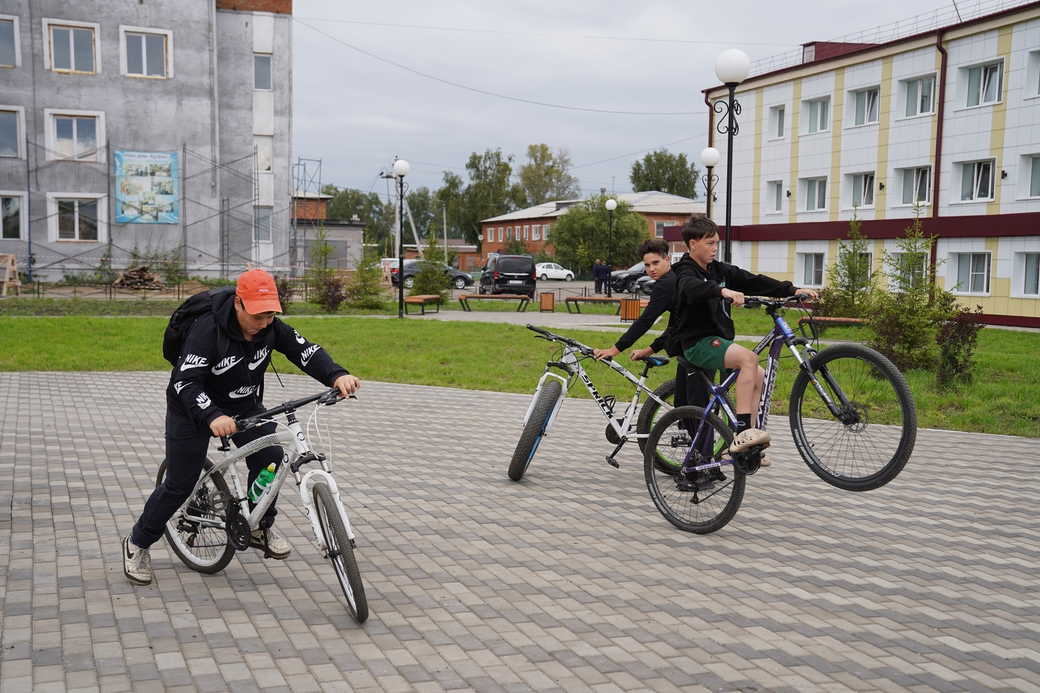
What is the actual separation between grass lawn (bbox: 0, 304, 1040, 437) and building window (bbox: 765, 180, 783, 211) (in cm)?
1656

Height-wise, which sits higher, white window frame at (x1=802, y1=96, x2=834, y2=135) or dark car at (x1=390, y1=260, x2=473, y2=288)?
white window frame at (x1=802, y1=96, x2=834, y2=135)

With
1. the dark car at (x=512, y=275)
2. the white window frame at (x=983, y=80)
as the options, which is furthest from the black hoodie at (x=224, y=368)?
the dark car at (x=512, y=275)

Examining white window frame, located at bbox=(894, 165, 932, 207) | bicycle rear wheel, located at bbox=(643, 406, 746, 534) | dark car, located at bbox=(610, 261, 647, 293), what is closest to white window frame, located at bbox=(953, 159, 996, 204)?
white window frame, located at bbox=(894, 165, 932, 207)

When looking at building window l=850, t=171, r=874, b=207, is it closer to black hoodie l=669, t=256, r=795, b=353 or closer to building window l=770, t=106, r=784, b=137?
building window l=770, t=106, r=784, b=137

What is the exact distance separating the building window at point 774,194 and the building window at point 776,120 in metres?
1.98

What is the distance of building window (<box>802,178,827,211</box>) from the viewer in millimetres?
37469

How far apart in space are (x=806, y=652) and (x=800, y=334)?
2.86m

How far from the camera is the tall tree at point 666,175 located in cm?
10044

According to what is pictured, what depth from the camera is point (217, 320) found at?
178 inches

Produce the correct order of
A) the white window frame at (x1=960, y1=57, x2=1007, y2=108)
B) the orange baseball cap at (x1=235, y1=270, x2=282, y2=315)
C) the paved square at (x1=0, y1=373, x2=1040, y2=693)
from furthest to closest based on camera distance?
the white window frame at (x1=960, y1=57, x2=1007, y2=108)
the orange baseball cap at (x1=235, y1=270, x2=282, y2=315)
the paved square at (x1=0, y1=373, x2=1040, y2=693)

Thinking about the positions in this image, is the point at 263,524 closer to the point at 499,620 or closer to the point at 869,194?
the point at 499,620

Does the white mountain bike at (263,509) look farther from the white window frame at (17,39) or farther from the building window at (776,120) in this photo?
the building window at (776,120)

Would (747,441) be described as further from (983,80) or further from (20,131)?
(20,131)

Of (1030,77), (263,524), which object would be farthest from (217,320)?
(1030,77)
